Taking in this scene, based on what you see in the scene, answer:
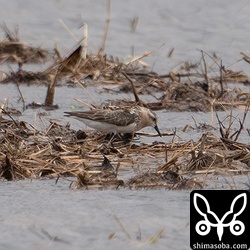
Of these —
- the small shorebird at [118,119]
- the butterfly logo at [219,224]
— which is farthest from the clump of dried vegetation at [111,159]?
the butterfly logo at [219,224]

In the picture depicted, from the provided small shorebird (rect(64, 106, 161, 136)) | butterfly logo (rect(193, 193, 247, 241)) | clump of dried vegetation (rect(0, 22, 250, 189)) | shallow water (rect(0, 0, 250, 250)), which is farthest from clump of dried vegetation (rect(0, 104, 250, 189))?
butterfly logo (rect(193, 193, 247, 241))

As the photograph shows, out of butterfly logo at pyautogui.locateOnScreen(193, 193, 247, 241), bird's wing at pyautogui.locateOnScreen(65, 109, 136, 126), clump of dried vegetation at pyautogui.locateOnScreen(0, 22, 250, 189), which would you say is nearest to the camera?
butterfly logo at pyautogui.locateOnScreen(193, 193, 247, 241)

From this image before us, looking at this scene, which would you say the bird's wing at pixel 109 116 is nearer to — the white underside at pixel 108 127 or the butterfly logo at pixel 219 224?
the white underside at pixel 108 127

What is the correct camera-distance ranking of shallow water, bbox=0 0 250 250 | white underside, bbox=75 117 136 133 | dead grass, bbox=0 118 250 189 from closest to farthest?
1. shallow water, bbox=0 0 250 250
2. dead grass, bbox=0 118 250 189
3. white underside, bbox=75 117 136 133

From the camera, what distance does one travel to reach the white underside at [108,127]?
1044cm

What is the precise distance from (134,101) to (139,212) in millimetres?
4268

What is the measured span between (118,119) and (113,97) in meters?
1.79

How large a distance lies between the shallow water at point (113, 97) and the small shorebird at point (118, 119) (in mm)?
332

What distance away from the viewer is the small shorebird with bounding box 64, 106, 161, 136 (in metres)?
10.5

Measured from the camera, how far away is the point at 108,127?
34.5 feet

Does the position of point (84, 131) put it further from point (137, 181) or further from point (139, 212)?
point (139, 212)

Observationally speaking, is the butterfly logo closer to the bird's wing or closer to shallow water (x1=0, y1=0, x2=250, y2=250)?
shallow water (x1=0, y1=0, x2=250, y2=250)

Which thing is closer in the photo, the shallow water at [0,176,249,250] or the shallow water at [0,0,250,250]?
the shallow water at [0,176,249,250]

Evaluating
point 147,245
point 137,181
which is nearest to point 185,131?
point 137,181
